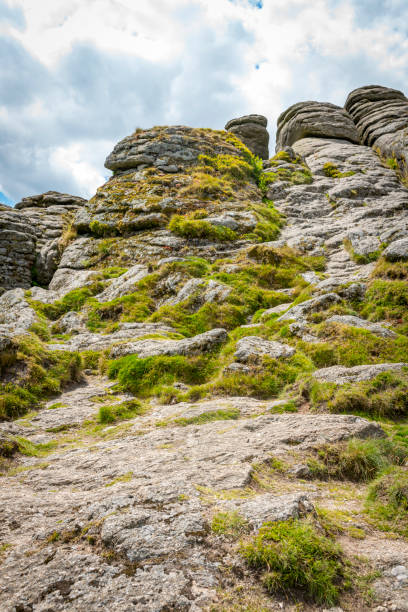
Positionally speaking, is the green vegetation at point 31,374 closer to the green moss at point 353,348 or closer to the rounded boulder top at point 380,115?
the green moss at point 353,348

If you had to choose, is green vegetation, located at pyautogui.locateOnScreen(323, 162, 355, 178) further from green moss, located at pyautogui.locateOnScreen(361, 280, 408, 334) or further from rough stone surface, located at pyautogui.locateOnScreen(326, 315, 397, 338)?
rough stone surface, located at pyautogui.locateOnScreen(326, 315, 397, 338)

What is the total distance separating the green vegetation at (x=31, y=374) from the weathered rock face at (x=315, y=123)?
5037cm

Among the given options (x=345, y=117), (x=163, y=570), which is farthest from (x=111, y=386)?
(x=345, y=117)

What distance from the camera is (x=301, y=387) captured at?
950cm

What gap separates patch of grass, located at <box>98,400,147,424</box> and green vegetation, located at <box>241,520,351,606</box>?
674 cm

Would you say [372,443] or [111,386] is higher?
[111,386]

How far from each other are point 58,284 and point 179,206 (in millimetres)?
11769

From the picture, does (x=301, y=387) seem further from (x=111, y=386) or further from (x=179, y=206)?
(x=179, y=206)

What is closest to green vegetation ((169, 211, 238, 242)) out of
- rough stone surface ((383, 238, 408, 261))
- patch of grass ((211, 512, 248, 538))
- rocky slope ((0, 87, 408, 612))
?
rocky slope ((0, 87, 408, 612))

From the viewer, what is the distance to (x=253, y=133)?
2051 inches

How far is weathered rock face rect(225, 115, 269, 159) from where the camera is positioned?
169ft

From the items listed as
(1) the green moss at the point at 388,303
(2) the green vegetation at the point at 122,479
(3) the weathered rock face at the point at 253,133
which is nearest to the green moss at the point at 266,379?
(1) the green moss at the point at 388,303

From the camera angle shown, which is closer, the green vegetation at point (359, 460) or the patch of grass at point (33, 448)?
the green vegetation at point (359, 460)

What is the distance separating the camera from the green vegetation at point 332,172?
116ft
